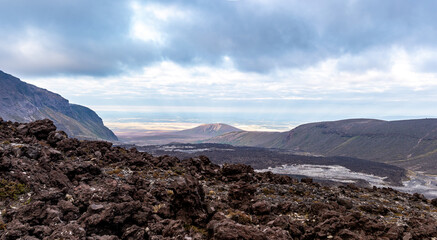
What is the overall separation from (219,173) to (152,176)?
7.78m

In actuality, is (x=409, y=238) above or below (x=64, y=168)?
below

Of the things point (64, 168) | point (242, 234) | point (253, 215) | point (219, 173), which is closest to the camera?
point (242, 234)

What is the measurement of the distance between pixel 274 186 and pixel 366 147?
199 metres

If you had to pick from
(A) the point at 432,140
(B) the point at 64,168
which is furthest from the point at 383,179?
(B) the point at 64,168

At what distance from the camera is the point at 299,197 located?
2216 centimetres

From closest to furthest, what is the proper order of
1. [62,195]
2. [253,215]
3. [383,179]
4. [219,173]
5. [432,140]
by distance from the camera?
1. [62,195]
2. [253,215]
3. [219,173]
4. [383,179]
5. [432,140]

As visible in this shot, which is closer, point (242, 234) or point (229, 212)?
point (242, 234)

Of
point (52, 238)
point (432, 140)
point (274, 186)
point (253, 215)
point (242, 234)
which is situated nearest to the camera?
point (52, 238)

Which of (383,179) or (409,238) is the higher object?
(409,238)

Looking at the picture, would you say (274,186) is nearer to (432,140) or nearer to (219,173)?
(219,173)

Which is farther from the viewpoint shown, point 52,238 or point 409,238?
point 409,238

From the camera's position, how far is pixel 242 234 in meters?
9.49

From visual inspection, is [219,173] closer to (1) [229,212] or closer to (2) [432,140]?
(1) [229,212]

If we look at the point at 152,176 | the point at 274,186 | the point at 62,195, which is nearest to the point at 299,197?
the point at 274,186
